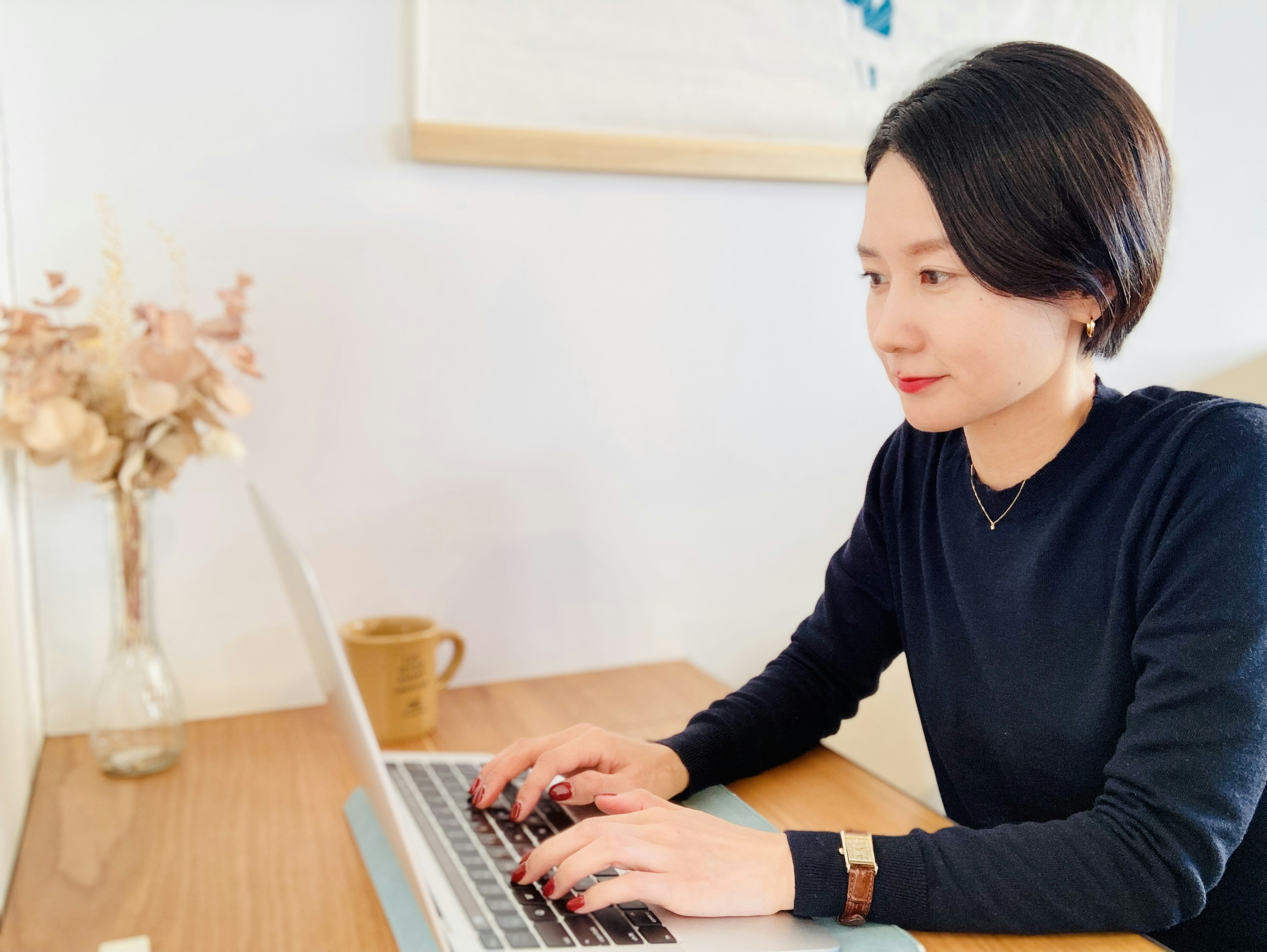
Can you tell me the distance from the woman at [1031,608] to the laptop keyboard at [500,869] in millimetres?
16

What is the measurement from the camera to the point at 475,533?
4.32 feet

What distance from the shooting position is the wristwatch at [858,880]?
27.5 inches

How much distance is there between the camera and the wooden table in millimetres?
745

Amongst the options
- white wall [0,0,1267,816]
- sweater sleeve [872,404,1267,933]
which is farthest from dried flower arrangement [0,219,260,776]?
sweater sleeve [872,404,1267,933]

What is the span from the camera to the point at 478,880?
73cm

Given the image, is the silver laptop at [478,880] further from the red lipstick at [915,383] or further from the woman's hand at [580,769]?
the red lipstick at [915,383]

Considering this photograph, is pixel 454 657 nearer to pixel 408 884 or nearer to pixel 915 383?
pixel 408 884

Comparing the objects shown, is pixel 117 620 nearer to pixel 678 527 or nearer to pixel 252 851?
pixel 252 851

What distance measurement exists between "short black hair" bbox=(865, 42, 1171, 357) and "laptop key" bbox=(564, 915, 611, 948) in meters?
0.53

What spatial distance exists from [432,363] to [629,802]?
2.14 ft

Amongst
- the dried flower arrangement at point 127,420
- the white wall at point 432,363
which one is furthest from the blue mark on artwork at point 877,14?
the dried flower arrangement at point 127,420

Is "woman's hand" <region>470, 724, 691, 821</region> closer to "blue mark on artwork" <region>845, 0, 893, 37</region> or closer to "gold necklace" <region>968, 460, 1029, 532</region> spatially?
"gold necklace" <region>968, 460, 1029, 532</region>

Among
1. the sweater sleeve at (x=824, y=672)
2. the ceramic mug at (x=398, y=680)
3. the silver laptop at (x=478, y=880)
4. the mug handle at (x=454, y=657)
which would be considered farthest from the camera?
the mug handle at (x=454, y=657)

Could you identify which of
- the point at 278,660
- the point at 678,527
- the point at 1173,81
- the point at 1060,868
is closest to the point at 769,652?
the point at 678,527
